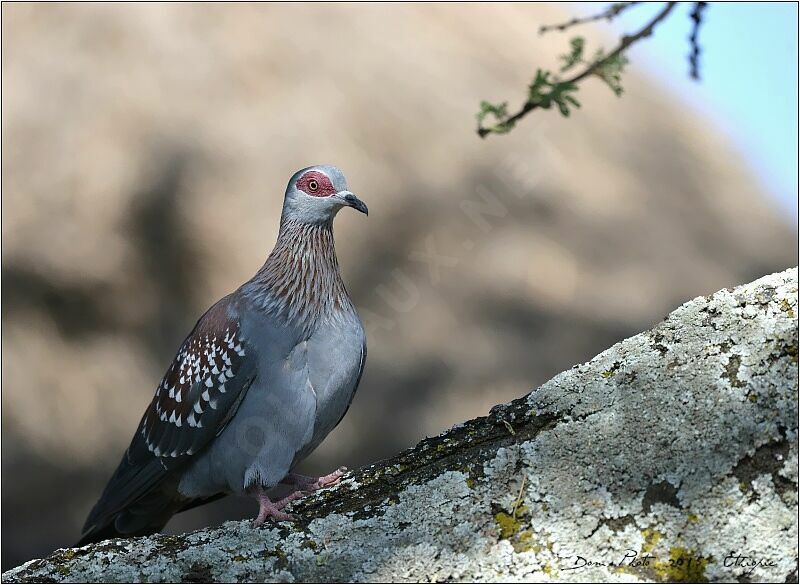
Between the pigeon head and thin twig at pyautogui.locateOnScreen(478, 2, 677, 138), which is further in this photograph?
the pigeon head

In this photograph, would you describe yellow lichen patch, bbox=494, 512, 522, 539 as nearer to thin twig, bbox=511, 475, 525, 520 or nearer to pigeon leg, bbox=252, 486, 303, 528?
thin twig, bbox=511, 475, 525, 520

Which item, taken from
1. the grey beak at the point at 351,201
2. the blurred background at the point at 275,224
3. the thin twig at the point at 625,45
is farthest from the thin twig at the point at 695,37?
the blurred background at the point at 275,224

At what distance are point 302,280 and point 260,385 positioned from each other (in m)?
0.57

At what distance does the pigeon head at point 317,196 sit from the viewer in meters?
4.45

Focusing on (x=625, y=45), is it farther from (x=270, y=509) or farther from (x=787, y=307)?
(x=270, y=509)

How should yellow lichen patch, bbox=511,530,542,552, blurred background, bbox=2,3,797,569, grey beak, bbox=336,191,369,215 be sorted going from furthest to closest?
1. blurred background, bbox=2,3,797,569
2. grey beak, bbox=336,191,369,215
3. yellow lichen patch, bbox=511,530,542,552

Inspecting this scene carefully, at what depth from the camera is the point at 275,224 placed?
29.9ft

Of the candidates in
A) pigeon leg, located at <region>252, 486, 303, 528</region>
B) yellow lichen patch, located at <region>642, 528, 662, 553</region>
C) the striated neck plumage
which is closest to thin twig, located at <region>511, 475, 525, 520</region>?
yellow lichen patch, located at <region>642, 528, 662, 553</region>

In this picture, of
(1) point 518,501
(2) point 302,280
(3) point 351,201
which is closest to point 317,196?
(3) point 351,201

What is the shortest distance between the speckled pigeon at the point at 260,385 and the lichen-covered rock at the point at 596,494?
0.96 metres

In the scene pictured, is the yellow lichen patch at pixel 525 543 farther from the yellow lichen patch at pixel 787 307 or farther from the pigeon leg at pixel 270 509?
the yellow lichen patch at pixel 787 307

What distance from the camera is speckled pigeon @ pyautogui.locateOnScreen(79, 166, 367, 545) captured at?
418cm

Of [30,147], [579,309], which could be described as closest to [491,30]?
[579,309]

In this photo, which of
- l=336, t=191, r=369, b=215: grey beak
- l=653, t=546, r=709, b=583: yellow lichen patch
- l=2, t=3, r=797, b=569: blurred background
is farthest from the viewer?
l=2, t=3, r=797, b=569: blurred background
